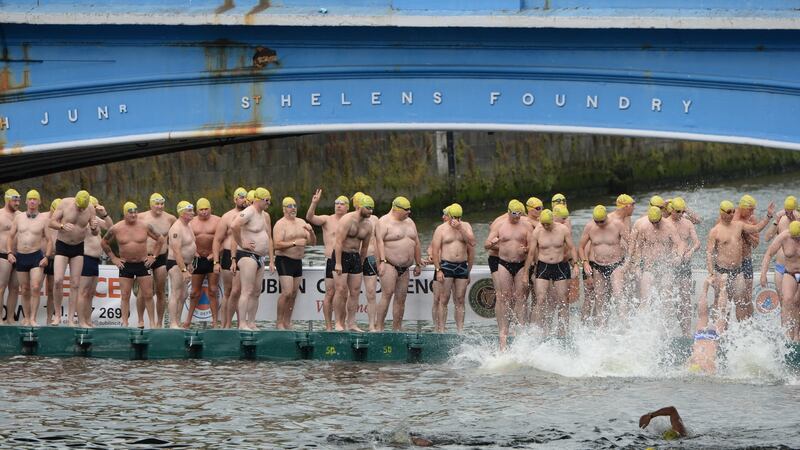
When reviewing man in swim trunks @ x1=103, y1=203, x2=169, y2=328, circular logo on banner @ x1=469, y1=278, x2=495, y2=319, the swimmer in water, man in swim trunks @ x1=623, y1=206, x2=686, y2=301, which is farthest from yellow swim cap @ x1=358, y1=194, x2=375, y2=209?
the swimmer in water

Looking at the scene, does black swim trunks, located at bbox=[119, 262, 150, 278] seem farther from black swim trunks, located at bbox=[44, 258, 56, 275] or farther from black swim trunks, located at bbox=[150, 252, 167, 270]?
black swim trunks, located at bbox=[44, 258, 56, 275]

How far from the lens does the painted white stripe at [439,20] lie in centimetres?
2125

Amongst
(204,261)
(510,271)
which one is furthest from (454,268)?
(204,261)

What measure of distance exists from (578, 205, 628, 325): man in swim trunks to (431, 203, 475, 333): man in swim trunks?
150cm

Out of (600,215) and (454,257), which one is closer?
(454,257)

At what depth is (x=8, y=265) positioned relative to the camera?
2255 cm

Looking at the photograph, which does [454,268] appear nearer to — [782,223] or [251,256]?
[251,256]

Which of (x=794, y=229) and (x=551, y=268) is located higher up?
(x=794, y=229)

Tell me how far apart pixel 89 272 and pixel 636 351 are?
279 inches

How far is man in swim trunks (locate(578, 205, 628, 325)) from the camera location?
72.5 ft

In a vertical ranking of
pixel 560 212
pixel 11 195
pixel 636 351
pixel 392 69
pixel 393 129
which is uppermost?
pixel 392 69

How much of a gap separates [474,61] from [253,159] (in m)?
16.0

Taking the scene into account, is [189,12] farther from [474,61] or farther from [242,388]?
[242,388]

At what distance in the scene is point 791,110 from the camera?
71.1 ft
